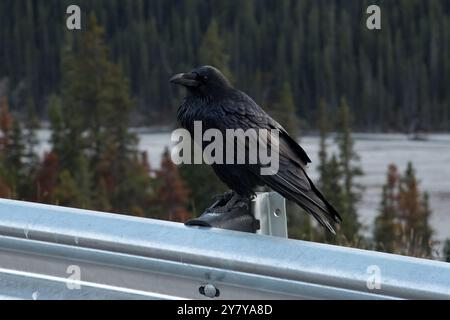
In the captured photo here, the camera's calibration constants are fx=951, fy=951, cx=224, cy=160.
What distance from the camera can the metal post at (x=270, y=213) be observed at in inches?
126

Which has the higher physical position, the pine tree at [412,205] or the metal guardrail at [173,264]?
the metal guardrail at [173,264]

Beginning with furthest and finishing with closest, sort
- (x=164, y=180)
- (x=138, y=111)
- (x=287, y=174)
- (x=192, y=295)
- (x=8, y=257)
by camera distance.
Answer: (x=138, y=111), (x=164, y=180), (x=287, y=174), (x=8, y=257), (x=192, y=295)

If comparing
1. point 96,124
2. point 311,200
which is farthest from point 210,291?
point 96,124

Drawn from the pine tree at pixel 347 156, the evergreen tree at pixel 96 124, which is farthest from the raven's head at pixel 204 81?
the evergreen tree at pixel 96 124

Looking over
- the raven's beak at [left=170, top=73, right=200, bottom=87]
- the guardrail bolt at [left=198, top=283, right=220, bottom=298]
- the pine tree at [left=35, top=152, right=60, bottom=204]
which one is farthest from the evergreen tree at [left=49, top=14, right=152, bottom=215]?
the guardrail bolt at [left=198, top=283, right=220, bottom=298]

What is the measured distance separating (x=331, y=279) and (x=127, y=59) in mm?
17864

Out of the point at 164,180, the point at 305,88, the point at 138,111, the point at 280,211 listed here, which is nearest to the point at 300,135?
the point at 305,88

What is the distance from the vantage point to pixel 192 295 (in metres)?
2.76

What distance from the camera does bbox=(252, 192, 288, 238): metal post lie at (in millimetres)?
3207

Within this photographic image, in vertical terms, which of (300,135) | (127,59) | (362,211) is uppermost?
(127,59)

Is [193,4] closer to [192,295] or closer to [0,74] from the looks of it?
[0,74]

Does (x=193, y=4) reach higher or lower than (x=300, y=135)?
higher

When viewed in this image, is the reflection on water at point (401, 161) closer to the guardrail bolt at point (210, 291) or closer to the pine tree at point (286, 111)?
the pine tree at point (286, 111)
